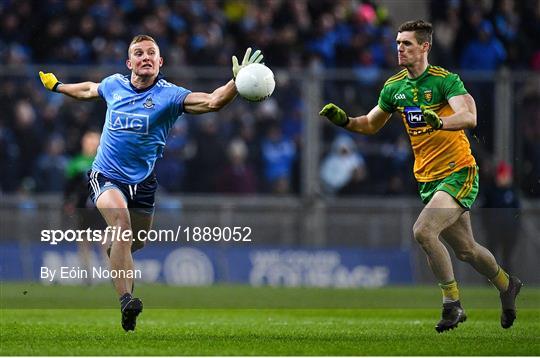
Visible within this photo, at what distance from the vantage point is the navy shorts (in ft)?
37.7

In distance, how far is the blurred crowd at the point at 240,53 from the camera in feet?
67.9

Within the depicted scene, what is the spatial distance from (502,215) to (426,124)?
7907 millimetres

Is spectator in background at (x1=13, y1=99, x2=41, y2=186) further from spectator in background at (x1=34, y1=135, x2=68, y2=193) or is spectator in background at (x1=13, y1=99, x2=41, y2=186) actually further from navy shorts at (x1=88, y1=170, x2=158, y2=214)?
navy shorts at (x1=88, y1=170, x2=158, y2=214)

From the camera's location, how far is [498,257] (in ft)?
61.9

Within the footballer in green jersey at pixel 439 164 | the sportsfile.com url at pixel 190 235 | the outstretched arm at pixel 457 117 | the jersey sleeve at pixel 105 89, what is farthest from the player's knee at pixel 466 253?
the sportsfile.com url at pixel 190 235

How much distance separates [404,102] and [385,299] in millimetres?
5920

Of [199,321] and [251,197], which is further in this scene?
[251,197]

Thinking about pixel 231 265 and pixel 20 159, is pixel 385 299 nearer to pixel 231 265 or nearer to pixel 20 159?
Result: pixel 231 265

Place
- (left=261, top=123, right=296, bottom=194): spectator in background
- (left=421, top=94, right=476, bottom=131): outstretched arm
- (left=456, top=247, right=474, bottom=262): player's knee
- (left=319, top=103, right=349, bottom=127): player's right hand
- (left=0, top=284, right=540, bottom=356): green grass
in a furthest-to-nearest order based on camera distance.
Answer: (left=261, top=123, right=296, bottom=194): spectator in background
(left=456, top=247, right=474, bottom=262): player's knee
(left=319, top=103, right=349, bottom=127): player's right hand
(left=421, top=94, right=476, bottom=131): outstretched arm
(left=0, top=284, right=540, bottom=356): green grass

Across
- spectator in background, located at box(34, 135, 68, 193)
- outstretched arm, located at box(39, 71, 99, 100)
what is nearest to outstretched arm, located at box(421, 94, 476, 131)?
outstretched arm, located at box(39, 71, 99, 100)

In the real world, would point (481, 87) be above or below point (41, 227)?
above

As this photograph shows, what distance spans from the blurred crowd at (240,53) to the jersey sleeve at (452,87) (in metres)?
9.42

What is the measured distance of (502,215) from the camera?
1948 centimetres

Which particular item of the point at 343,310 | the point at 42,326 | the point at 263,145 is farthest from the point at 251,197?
the point at 42,326
